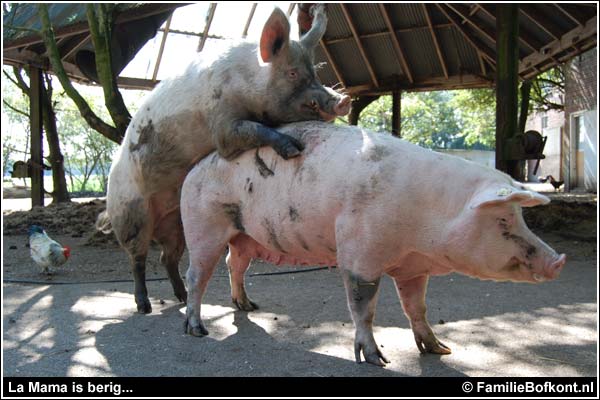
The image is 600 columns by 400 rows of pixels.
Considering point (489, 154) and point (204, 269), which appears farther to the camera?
point (489, 154)

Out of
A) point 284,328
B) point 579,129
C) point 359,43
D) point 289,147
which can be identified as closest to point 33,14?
point 289,147

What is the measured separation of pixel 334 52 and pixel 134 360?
459 inches

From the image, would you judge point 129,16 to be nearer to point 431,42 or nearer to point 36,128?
point 36,128

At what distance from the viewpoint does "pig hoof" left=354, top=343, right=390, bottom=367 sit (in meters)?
3.34

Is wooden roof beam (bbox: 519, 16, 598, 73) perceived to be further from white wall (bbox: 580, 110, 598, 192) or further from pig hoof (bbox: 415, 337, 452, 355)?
white wall (bbox: 580, 110, 598, 192)

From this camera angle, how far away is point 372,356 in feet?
11.0

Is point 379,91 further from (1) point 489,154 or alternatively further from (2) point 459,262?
(1) point 489,154

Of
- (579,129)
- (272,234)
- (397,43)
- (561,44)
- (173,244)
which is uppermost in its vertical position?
(397,43)

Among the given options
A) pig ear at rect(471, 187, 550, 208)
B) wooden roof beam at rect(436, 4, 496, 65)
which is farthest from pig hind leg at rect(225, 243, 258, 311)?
wooden roof beam at rect(436, 4, 496, 65)

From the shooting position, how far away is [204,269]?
429 cm

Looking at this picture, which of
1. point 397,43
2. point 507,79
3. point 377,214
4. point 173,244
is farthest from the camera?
point 397,43

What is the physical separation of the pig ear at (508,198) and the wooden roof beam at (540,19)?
7.87 metres

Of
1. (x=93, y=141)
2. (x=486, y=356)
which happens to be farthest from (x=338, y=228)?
(x=93, y=141)

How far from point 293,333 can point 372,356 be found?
3.32 feet
